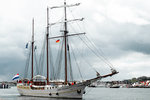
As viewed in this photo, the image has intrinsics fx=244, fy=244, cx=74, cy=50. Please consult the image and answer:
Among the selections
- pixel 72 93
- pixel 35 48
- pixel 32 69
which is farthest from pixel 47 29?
pixel 72 93

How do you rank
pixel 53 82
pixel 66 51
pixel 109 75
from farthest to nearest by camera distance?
pixel 53 82 → pixel 66 51 → pixel 109 75

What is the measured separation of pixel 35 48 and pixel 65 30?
859 inches

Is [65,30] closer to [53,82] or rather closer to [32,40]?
[53,82]

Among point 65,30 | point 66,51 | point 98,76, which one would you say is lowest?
point 98,76

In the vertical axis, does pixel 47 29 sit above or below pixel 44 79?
above

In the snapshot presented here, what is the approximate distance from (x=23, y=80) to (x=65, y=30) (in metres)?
28.9

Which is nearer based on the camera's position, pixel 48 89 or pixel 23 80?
pixel 48 89

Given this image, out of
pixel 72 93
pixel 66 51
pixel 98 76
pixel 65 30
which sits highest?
pixel 65 30

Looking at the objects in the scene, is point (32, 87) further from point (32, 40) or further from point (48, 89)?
point (32, 40)

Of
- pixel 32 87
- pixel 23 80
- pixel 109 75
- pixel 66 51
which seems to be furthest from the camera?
pixel 23 80

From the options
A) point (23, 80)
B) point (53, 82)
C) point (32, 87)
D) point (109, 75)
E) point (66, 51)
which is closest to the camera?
point (109, 75)

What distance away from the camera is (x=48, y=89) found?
232ft

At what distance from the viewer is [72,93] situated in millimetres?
64438

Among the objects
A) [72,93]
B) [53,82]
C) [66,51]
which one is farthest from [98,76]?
[53,82]
